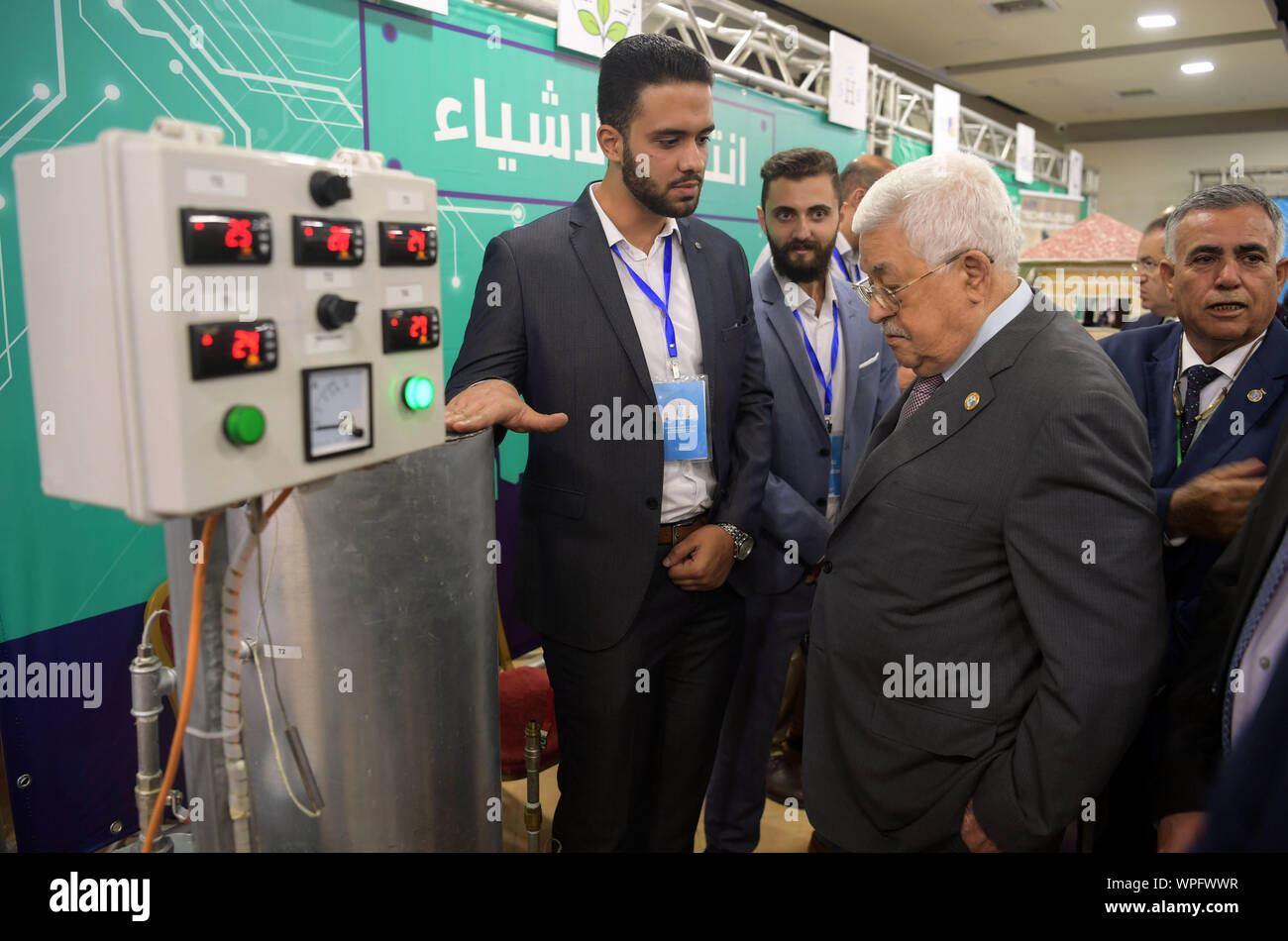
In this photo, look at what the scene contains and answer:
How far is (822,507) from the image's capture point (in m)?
2.58

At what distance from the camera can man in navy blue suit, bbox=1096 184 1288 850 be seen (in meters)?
1.66

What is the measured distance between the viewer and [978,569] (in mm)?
1398

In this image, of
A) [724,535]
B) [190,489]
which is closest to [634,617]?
[724,535]

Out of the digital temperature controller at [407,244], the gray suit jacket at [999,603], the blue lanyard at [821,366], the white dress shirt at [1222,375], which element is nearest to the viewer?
the digital temperature controller at [407,244]

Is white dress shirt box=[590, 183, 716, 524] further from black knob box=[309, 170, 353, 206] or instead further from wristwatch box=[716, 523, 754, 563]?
black knob box=[309, 170, 353, 206]

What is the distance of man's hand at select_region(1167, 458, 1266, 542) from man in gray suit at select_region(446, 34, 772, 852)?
33.9 inches

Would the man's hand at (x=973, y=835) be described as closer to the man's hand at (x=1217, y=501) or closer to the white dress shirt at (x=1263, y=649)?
the white dress shirt at (x=1263, y=649)

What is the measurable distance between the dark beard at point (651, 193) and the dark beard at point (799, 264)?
0.80 meters

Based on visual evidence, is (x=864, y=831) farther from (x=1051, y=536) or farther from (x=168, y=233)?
(x=168, y=233)

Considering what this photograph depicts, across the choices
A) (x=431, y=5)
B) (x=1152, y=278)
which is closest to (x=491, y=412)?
(x=431, y=5)

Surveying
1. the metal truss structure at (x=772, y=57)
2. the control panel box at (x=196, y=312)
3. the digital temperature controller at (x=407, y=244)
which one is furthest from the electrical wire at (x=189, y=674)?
the metal truss structure at (x=772, y=57)

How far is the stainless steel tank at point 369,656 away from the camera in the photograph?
3.97 feet

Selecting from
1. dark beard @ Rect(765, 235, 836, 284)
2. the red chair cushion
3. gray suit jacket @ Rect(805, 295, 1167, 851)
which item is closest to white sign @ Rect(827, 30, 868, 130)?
dark beard @ Rect(765, 235, 836, 284)

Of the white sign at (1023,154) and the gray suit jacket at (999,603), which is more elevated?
the white sign at (1023,154)
